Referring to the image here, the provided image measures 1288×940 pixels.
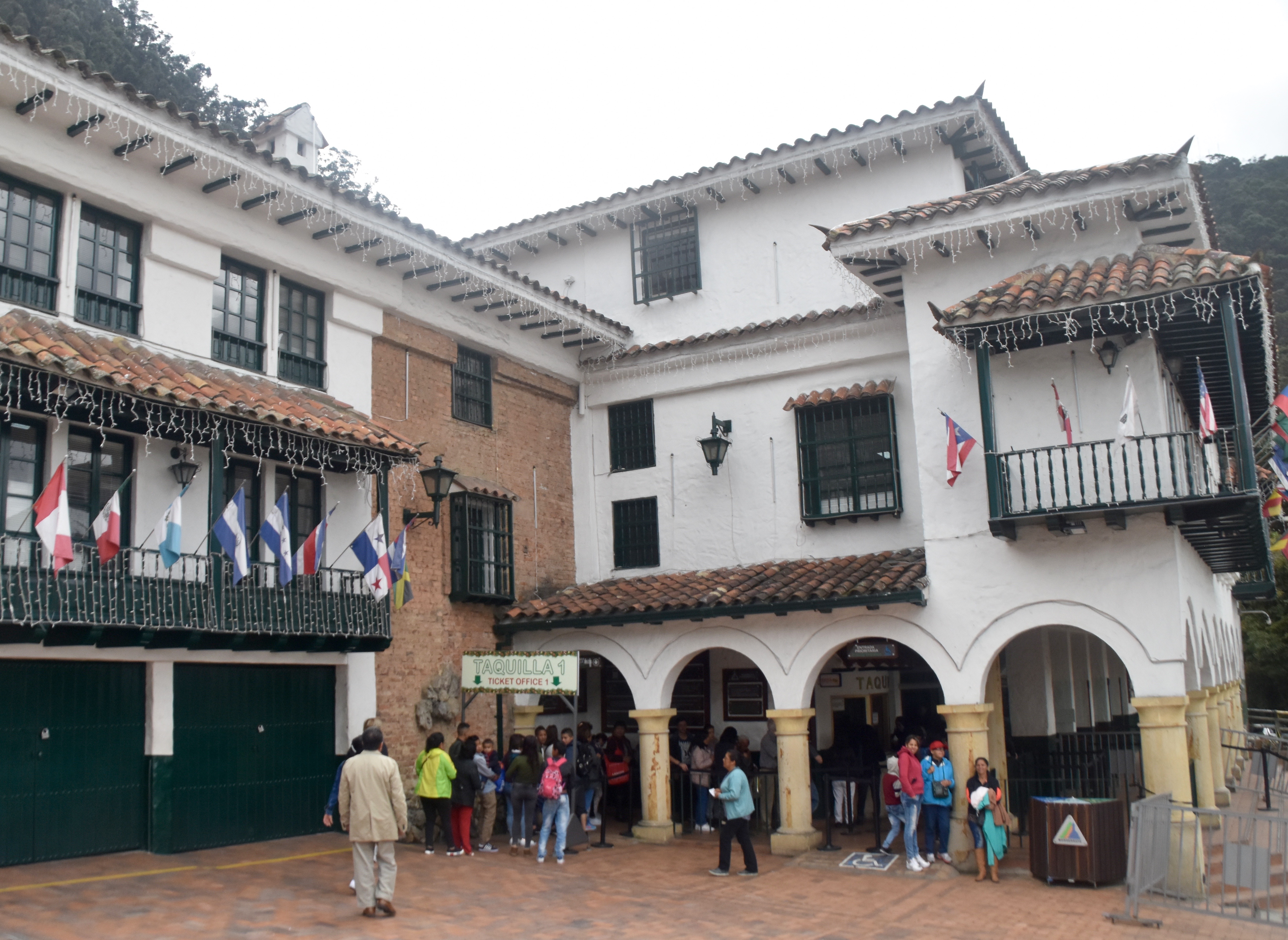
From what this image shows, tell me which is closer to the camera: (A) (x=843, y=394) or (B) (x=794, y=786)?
(B) (x=794, y=786)

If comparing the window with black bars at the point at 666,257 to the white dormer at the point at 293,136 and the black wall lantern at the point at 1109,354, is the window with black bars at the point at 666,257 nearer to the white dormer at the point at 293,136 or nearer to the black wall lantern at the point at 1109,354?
the white dormer at the point at 293,136

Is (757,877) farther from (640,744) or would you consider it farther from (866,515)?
(866,515)

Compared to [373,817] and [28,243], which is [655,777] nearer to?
[373,817]

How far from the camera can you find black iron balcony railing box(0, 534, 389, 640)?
1015cm

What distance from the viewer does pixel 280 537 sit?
479 inches

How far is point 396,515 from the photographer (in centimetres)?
1521

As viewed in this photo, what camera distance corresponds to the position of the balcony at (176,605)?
1017 cm

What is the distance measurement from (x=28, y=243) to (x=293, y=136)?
217 inches

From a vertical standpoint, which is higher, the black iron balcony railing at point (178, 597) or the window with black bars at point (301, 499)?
the window with black bars at point (301, 499)

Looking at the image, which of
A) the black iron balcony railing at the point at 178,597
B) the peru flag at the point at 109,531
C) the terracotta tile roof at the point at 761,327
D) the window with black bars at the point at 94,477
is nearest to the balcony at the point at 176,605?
the black iron balcony railing at the point at 178,597

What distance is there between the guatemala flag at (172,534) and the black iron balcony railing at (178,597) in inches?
9.9

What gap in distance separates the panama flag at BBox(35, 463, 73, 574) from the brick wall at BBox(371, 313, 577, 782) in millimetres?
5206

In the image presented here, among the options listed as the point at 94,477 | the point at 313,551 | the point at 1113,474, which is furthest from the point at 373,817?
the point at 1113,474

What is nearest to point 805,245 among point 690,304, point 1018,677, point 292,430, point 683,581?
point 690,304
